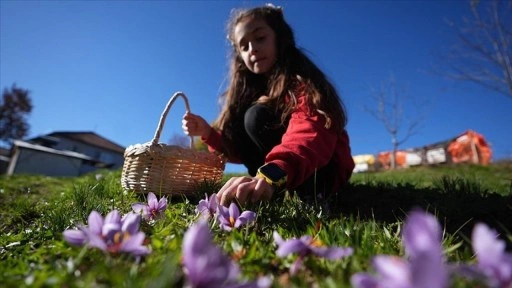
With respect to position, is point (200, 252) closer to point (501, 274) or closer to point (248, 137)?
point (501, 274)

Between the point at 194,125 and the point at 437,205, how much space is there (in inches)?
81.0

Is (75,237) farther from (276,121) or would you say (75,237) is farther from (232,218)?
(276,121)

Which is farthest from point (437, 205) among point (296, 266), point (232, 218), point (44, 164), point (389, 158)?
point (44, 164)

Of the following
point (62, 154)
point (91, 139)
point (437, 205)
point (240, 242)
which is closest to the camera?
point (240, 242)

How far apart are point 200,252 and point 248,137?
2.72 metres

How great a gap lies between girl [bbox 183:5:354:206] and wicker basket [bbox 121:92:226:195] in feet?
1.53

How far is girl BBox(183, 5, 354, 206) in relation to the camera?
1.81 m

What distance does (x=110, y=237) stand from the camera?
841mm

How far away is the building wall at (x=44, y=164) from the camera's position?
80.0ft

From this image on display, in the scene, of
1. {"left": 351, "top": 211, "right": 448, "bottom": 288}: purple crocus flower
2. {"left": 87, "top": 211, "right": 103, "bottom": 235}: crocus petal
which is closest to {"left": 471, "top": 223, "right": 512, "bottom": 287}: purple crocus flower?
{"left": 351, "top": 211, "right": 448, "bottom": 288}: purple crocus flower

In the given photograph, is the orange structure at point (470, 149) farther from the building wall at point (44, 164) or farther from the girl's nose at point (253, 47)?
the building wall at point (44, 164)

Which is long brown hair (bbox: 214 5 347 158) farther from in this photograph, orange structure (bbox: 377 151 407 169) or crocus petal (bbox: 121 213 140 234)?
orange structure (bbox: 377 151 407 169)

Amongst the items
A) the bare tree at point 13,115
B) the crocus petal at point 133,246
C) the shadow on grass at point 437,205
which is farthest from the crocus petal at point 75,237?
A: the bare tree at point 13,115

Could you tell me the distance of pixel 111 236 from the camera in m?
0.84
